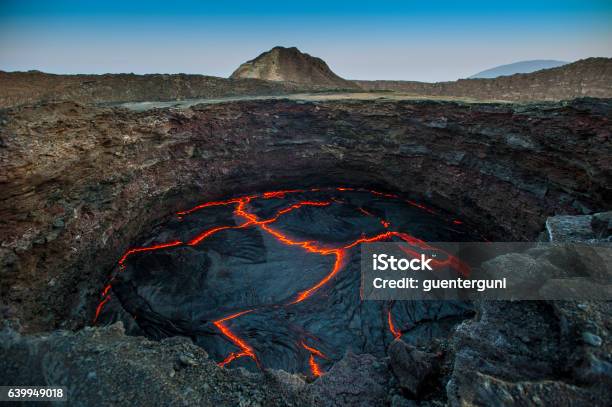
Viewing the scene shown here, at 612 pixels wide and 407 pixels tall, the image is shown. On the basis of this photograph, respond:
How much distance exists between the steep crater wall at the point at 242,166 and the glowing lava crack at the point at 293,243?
0.32 meters

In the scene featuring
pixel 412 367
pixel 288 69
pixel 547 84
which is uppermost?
pixel 288 69

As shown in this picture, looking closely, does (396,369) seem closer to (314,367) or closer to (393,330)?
(314,367)

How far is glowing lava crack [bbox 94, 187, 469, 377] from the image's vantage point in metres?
5.46

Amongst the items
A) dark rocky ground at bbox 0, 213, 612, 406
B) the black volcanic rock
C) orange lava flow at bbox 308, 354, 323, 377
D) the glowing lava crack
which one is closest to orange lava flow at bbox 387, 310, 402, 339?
the glowing lava crack

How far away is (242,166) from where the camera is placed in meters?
10.0

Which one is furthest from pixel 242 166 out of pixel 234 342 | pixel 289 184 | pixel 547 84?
pixel 547 84

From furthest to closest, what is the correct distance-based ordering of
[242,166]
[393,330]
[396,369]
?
[242,166], [393,330], [396,369]

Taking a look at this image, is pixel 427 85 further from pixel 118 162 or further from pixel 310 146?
pixel 118 162

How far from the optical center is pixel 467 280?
678 centimetres

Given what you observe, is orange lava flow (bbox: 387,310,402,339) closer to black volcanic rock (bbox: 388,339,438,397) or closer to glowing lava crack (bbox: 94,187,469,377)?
glowing lava crack (bbox: 94,187,469,377)

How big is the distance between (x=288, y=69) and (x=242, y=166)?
62.6 feet

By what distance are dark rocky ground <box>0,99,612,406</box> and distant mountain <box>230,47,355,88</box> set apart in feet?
56.5

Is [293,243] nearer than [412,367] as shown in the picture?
No

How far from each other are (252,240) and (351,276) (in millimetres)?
2891
